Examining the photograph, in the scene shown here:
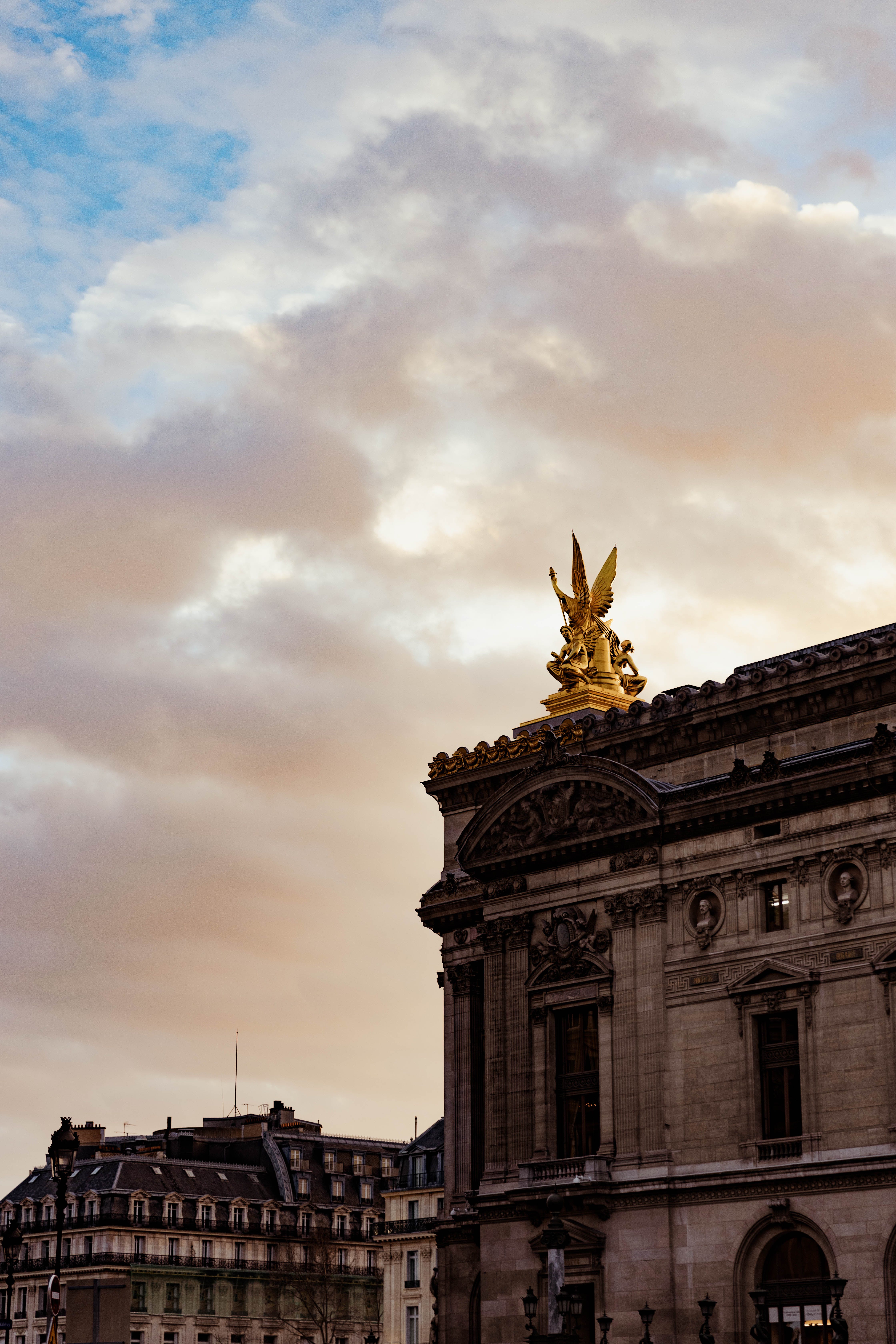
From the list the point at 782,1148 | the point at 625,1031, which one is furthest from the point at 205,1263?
the point at 782,1148

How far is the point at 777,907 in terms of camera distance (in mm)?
59906

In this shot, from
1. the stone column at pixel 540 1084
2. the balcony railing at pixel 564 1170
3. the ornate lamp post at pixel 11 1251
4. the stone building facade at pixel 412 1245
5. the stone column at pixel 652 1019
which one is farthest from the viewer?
the stone building facade at pixel 412 1245

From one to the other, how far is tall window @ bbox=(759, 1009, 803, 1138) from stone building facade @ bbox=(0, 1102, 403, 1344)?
6381 cm

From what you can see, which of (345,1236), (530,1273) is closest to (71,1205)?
(345,1236)

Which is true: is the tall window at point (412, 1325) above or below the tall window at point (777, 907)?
below

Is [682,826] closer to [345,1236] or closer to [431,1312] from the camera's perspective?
[431,1312]

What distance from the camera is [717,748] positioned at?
6719cm

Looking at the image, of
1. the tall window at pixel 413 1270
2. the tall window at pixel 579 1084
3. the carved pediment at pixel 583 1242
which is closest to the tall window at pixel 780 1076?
the carved pediment at pixel 583 1242

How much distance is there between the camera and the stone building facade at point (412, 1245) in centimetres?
11362

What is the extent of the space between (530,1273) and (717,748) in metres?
17.9

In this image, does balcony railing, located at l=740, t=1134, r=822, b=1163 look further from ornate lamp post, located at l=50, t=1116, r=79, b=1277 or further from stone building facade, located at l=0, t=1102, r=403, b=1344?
stone building facade, located at l=0, t=1102, r=403, b=1344

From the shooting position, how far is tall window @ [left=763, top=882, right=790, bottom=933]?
59.5 meters

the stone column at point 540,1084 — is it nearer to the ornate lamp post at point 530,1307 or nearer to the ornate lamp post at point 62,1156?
the ornate lamp post at point 530,1307

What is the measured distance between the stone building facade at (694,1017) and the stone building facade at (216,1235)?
53259mm
